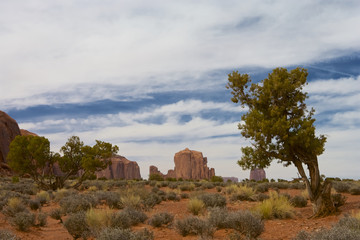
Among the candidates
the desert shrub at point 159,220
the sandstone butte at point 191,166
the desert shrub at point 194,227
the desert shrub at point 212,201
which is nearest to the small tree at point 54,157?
the desert shrub at point 212,201

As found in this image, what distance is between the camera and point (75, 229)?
32.1 ft

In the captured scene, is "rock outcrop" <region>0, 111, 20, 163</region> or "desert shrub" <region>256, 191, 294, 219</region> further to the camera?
"rock outcrop" <region>0, 111, 20, 163</region>

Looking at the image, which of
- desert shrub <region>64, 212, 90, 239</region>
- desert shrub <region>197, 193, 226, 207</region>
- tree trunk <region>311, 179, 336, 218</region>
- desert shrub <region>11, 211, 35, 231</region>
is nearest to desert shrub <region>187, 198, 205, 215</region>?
desert shrub <region>197, 193, 226, 207</region>

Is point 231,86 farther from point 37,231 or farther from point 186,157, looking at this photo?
point 186,157

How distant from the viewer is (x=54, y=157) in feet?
103

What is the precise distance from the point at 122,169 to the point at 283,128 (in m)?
153

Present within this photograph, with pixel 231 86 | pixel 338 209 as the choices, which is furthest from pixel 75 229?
pixel 338 209

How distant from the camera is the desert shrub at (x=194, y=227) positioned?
8953mm

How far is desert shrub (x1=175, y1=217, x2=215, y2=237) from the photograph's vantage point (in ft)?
29.4

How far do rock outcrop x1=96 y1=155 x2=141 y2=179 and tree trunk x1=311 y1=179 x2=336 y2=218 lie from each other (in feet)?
457

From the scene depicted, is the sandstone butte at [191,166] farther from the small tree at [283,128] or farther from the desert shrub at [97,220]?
the desert shrub at [97,220]

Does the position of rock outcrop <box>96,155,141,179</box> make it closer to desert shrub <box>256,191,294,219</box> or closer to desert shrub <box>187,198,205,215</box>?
desert shrub <box>187,198,205,215</box>

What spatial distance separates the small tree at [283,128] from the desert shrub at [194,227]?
5314mm

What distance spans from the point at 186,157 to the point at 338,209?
460 ft
